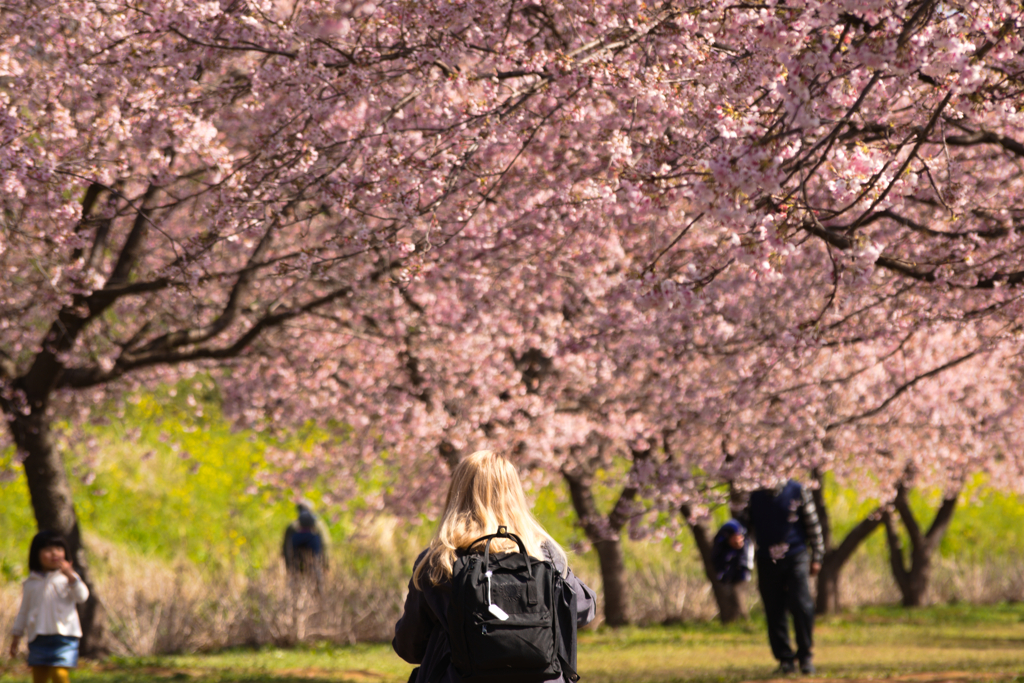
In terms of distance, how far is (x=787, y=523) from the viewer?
8.58 metres

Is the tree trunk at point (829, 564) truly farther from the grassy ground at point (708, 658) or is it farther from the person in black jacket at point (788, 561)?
the person in black jacket at point (788, 561)

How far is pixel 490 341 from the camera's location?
10492 millimetres

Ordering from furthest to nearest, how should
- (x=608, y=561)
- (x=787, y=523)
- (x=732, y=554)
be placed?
(x=608, y=561)
(x=732, y=554)
(x=787, y=523)

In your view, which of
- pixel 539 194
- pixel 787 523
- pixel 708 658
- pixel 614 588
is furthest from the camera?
pixel 614 588

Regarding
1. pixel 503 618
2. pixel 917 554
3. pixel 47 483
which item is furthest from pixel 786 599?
pixel 917 554

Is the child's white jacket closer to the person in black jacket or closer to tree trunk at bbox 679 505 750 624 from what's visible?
the person in black jacket

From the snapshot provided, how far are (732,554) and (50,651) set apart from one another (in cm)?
555

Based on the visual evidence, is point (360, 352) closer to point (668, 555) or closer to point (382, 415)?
point (382, 415)

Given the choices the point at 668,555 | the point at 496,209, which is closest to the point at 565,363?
the point at 496,209

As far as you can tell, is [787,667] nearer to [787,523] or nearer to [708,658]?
[787,523]

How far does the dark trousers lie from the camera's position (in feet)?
28.1

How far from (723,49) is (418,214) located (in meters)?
1.96

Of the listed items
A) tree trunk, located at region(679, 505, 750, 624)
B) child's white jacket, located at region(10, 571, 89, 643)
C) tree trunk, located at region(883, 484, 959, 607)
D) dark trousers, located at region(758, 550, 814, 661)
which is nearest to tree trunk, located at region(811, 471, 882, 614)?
tree trunk, located at region(883, 484, 959, 607)

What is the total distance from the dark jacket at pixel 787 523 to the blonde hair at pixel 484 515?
17.1ft
